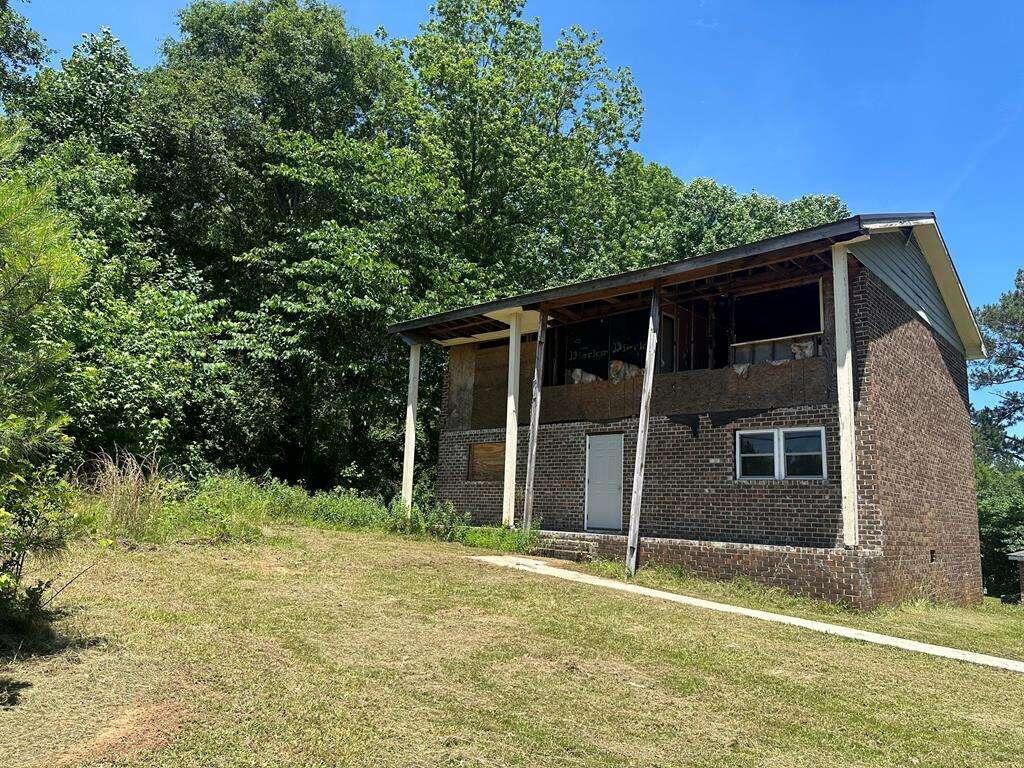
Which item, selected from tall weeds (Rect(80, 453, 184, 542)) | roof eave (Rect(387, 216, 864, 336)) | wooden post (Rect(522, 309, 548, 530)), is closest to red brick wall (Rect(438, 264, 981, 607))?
wooden post (Rect(522, 309, 548, 530))

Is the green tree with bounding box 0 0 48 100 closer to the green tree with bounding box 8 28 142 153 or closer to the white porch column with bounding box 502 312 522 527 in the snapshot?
the green tree with bounding box 8 28 142 153

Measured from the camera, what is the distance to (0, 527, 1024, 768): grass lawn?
472 centimetres

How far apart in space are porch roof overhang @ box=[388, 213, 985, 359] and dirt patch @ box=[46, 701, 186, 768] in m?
10.4

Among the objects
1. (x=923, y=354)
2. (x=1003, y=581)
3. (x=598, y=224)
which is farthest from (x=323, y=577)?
(x=1003, y=581)

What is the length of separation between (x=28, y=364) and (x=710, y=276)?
1087 centimetres

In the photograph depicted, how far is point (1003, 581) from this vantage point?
26.6m

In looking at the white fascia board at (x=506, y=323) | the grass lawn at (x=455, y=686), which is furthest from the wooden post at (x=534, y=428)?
the grass lawn at (x=455, y=686)

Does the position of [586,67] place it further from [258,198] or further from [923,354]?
[923,354]

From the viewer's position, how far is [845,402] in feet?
35.9

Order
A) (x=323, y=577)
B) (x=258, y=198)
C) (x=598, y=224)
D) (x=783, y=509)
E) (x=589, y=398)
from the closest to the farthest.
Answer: (x=323, y=577) → (x=783, y=509) → (x=589, y=398) → (x=258, y=198) → (x=598, y=224)

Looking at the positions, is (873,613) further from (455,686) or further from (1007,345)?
(1007,345)

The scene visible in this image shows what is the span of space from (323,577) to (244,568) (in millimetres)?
1195

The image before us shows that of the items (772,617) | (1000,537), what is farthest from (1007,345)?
(772,617)

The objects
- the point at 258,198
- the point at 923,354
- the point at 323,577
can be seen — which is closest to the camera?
the point at 323,577
